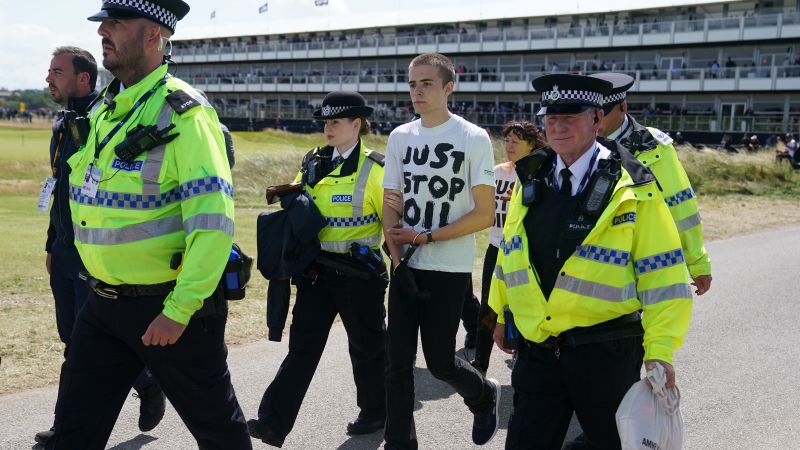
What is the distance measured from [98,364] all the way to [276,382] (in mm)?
1534

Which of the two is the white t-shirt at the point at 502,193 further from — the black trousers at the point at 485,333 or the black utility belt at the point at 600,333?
the black utility belt at the point at 600,333

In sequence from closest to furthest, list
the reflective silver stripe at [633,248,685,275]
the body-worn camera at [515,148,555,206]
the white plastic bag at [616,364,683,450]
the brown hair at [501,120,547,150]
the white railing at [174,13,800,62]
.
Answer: the white plastic bag at [616,364,683,450] → the reflective silver stripe at [633,248,685,275] → the body-worn camera at [515,148,555,206] → the brown hair at [501,120,547,150] → the white railing at [174,13,800,62]

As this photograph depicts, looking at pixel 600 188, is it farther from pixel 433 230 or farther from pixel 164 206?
pixel 164 206

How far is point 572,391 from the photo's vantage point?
331 cm

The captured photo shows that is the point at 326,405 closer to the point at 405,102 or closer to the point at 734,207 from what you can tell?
the point at 734,207

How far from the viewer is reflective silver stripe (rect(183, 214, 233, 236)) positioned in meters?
3.08

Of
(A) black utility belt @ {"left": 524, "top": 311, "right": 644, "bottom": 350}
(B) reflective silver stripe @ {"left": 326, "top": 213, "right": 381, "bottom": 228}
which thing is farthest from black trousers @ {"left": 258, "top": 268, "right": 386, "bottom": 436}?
(A) black utility belt @ {"left": 524, "top": 311, "right": 644, "bottom": 350}

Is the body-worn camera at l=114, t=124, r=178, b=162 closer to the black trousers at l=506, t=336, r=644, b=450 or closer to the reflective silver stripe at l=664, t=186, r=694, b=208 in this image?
the black trousers at l=506, t=336, r=644, b=450

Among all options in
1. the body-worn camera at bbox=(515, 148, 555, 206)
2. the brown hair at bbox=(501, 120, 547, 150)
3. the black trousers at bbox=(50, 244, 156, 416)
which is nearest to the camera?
the body-worn camera at bbox=(515, 148, 555, 206)

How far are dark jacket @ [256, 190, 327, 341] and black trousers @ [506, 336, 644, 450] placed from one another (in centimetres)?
172

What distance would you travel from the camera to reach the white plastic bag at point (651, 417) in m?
2.97

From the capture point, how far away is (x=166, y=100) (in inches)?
127

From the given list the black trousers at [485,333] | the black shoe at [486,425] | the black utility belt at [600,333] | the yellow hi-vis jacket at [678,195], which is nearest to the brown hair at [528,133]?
the black trousers at [485,333]

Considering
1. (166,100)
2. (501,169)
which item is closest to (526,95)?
(501,169)
